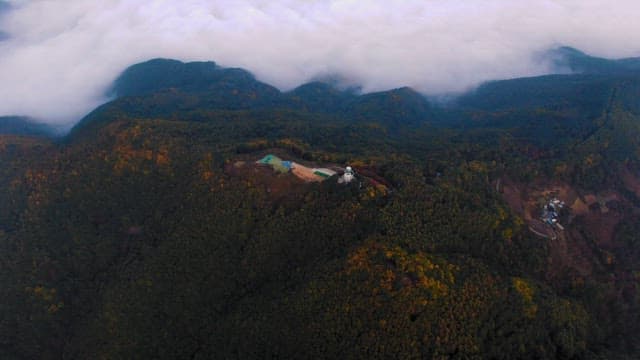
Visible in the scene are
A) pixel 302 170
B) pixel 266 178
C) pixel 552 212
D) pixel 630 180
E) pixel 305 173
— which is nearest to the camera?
pixel 266 178

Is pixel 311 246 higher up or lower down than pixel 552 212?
higher up

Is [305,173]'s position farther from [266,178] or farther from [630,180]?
[630,180]

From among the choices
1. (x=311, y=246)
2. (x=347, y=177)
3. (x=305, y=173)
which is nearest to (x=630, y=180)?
(x=347, y=177)

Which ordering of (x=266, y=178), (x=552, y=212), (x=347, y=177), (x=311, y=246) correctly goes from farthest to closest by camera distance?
(x=552, y=212)
(x=266, y=178)
(x=347, y=177)
(x=311, y=246)

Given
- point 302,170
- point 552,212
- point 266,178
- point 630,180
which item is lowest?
point 552,212

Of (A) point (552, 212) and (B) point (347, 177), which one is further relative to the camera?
(A) point (552, 212)

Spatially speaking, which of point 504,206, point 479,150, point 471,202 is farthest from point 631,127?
point 471,202

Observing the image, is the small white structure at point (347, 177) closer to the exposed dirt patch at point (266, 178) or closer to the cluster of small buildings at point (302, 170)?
the cluster of small buildings at point (302, 170)

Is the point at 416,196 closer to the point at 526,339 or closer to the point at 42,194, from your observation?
the point at 526,339

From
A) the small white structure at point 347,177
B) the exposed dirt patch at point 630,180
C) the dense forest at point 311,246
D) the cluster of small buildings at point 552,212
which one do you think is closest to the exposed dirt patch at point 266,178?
the dense forest at point 311,246
